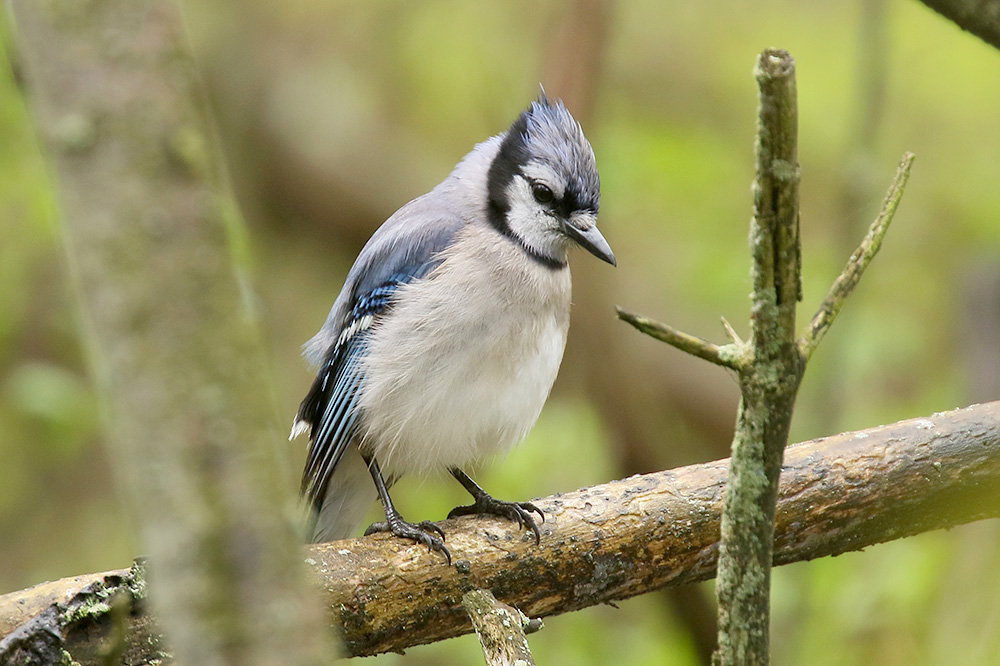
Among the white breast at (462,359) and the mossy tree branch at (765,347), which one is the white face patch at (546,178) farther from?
the mossy tree branch at (765,347)

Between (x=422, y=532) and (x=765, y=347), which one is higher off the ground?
(x=422, y=532)

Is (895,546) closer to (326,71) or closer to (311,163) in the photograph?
(311,163)

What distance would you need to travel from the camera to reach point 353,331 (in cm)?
344

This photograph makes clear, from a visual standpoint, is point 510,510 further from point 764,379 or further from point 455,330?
point 764,379

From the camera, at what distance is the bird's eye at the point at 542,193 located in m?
3.48

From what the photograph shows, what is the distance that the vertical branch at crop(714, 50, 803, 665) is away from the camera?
4.31ft

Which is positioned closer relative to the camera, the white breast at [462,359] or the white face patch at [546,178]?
the white breast at [462,359]

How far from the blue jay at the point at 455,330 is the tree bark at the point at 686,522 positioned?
19 centimetres

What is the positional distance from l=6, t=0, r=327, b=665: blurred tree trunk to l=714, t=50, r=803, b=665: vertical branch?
700 millimetres

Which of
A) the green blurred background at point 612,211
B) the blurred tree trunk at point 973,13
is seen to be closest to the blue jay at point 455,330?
the green blurred background at point 612,211

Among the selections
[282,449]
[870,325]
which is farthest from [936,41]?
[282,449]

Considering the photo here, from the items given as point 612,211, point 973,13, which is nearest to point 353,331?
point 973,13

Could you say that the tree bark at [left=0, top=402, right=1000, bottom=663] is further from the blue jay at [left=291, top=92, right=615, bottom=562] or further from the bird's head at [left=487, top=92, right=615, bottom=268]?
the bird's head at [left=487, top=92, right=615, bottom=268]

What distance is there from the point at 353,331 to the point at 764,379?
213 centimetres
